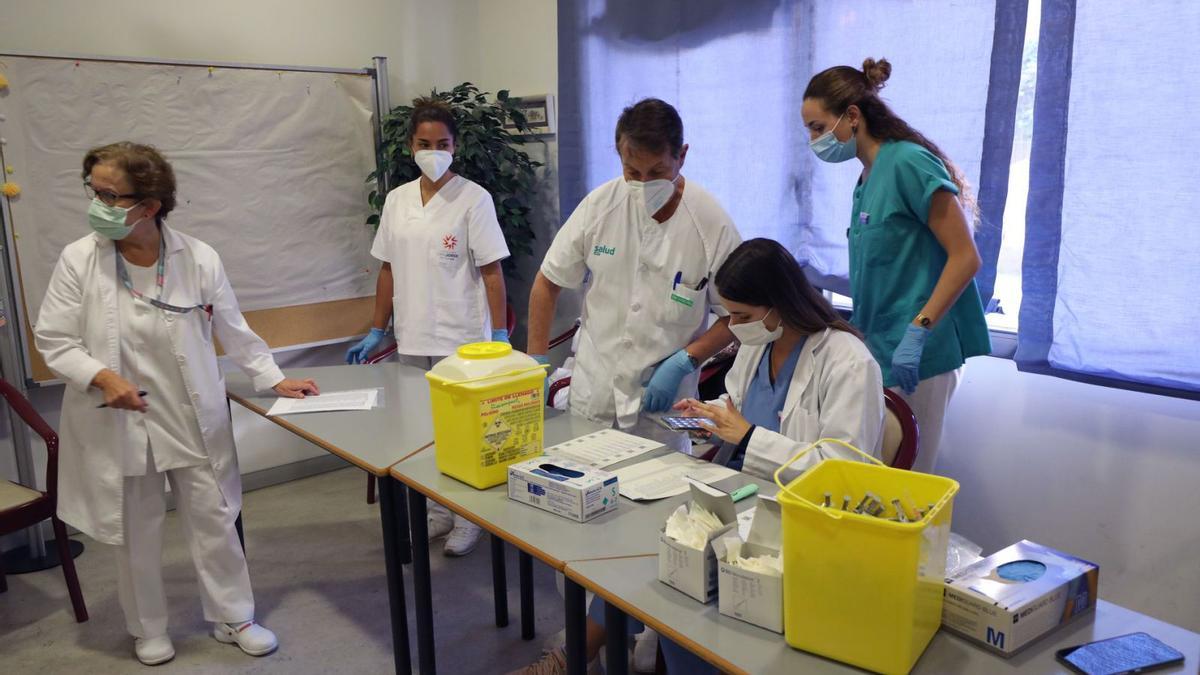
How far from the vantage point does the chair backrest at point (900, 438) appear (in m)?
1.84

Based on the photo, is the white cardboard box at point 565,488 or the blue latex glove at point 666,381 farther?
the blue latex glove at point 666,381

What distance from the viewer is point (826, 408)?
172 cm

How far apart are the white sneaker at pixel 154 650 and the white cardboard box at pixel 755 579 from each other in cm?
189

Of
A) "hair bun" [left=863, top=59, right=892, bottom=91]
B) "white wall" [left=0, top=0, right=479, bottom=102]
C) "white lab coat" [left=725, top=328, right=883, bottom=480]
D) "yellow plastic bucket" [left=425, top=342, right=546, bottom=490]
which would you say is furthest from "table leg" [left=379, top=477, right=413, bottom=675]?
"white wall" [left=0, top=0, right=479, bottom=102]

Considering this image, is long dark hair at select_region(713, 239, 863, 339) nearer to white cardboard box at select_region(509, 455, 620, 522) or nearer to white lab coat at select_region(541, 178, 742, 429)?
white lab coat at select_region(541, 178, 742, 429)

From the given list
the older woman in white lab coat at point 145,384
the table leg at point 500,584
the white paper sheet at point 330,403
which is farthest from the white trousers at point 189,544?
the table leg at point 500,584

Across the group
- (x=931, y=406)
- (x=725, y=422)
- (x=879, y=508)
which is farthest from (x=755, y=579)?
(x=931, y=406)

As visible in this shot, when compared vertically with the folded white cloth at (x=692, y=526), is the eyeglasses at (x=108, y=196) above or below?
above

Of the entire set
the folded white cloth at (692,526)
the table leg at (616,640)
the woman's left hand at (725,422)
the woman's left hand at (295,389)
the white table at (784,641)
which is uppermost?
the woman's left hand at (725,422)

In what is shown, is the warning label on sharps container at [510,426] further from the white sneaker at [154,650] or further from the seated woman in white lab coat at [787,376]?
the white sneaker at [154,650]

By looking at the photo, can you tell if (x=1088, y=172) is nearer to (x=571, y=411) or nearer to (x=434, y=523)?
(x=571, y=411)

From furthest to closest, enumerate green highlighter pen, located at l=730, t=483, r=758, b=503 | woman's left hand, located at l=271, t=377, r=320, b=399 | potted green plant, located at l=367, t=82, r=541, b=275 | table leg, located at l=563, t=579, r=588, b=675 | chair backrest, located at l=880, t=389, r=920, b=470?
potted green plant, located at l=367, t=82, r=541, b=275
woman's left hand, located at l=271, t=377, r=320, b=399
chair backrest, located at l=880, t=389, r=920, b=470
green highlighter pen, located at l=730, t=483, r=758, b=503
table leg, located at l=563, t=579, r=588, b=675

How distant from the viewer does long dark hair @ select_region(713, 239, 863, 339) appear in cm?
174

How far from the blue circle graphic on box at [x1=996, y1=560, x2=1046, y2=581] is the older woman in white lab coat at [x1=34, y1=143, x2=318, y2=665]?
1898 millimetres
